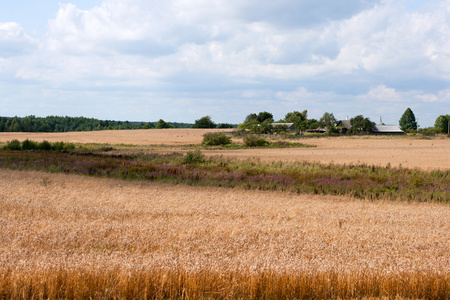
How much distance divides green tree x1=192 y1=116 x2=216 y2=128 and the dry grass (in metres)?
146

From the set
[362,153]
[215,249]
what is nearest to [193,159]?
[215,249]

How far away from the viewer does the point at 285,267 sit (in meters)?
6.91

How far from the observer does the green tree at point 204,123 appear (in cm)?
16100

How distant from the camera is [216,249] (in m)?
8.24

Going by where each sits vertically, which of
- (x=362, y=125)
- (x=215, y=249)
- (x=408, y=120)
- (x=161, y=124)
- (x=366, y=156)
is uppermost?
(x=408, y=120)

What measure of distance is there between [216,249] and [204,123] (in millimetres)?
154368

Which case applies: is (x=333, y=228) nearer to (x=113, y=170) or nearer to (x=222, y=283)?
(x=222, y=283)

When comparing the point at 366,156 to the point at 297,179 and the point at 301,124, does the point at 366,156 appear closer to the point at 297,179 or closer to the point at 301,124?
the point at 297,179

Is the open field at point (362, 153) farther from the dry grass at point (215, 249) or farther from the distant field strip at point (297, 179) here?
the dry grass at point (215, 249)

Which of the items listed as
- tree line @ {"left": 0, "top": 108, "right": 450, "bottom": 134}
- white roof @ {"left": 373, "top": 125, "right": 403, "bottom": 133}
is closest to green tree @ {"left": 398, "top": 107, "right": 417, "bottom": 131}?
tree line @ {"left": 0, "top": 108, "right": 450, "bottom": 134}

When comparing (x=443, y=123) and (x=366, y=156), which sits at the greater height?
(x=443, y=123)

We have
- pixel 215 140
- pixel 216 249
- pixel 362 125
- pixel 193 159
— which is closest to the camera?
pixel 216 249

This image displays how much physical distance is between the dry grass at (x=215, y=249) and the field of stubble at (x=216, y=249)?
0.02 metres

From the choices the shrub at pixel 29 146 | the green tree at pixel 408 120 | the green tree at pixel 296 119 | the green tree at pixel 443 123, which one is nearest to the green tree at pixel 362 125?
the green tree at pixel 296 119
